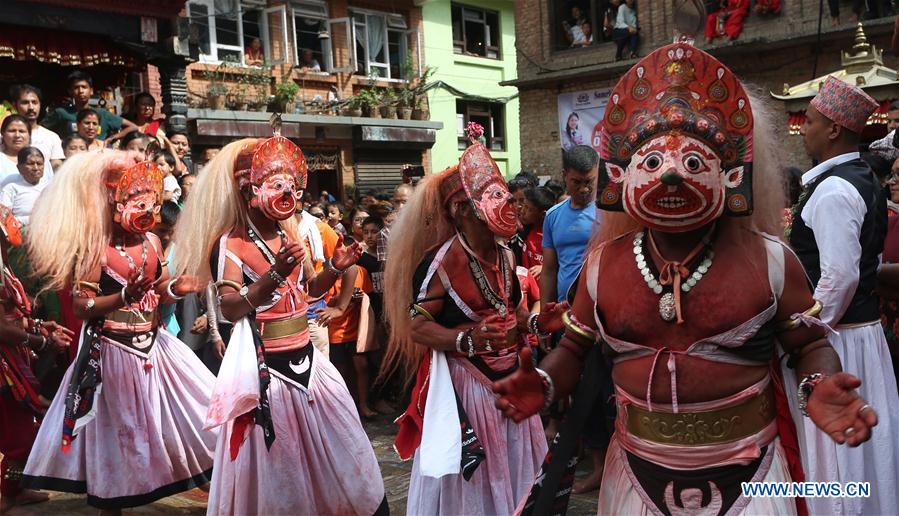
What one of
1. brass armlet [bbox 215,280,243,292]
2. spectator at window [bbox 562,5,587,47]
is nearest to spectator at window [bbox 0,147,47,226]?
brass armlet [bbox 215,280,243,292]

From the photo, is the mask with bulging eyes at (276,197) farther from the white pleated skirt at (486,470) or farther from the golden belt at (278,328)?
the white pleated skirt at (486,470)

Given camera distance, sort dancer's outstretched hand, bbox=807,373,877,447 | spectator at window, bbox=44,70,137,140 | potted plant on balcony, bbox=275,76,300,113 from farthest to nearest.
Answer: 1. potted plant on balcony, bbox=275,76,300,113
2. spectator at window, bbox=44,70,137,140
3. dancer's outstretched hand, bbox=807,373,877,447

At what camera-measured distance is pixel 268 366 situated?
4559mm

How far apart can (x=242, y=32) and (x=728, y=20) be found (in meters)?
10.8

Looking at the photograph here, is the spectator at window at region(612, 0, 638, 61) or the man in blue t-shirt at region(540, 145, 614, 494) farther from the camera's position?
the spectator at window at region(612, 0, 638, 61)

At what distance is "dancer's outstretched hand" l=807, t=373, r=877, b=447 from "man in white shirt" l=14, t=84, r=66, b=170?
8452 mm

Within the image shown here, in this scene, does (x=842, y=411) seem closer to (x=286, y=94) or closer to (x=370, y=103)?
(x=286, y=94)

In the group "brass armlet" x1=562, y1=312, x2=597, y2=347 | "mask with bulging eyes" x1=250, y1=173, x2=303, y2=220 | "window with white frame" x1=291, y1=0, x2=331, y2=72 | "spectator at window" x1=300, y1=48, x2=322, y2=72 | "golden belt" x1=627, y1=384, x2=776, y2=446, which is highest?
"window with white frame" x1=291, y1=0, x2=331, y2=72

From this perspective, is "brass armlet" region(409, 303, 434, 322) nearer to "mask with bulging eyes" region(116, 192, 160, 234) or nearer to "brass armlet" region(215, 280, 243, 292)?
"brass armlet" region(215, 280, 243, 292)

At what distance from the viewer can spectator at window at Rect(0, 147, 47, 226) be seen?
7891 mm

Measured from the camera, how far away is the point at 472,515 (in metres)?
4.14

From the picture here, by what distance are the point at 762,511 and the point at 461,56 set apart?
78.0 ft

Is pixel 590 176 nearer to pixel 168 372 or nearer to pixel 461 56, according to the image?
pixel 168 372

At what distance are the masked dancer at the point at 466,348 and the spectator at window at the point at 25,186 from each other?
4.95 meters
